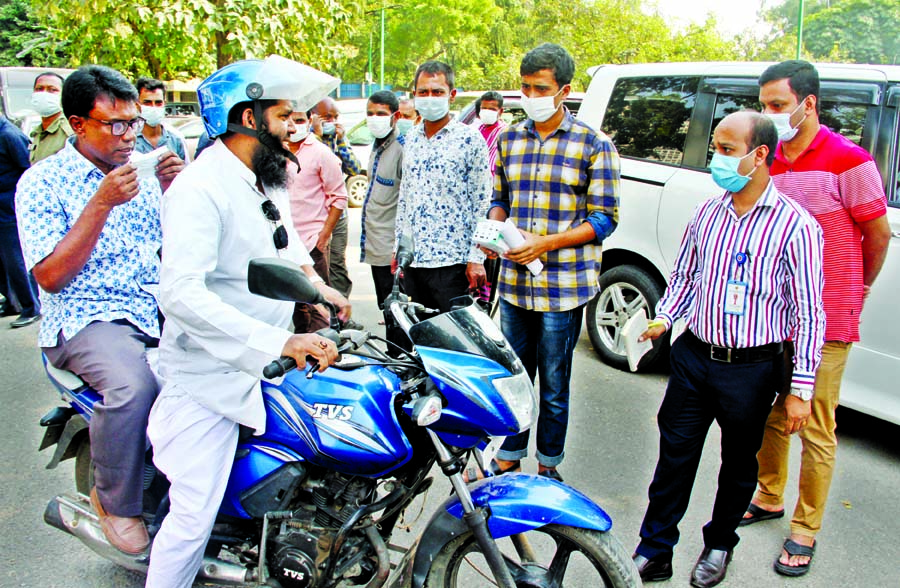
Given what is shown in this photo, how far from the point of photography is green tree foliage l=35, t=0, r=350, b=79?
11.2 metres

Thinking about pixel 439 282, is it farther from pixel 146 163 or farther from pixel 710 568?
pixel 710 568

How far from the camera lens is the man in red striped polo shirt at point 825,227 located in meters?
2.97

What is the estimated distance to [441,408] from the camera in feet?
6.91

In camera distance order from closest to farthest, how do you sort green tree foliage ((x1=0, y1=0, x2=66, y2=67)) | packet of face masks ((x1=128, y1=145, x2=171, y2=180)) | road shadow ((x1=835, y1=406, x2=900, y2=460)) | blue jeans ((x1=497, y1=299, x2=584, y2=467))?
packet of face masks ((x1=128, y1=145, x2=171, y2=180)), blue jeans ((x1=497, y1=299, x2=584, y2=467)), road shadow ((x1=835, y1=406, x2=900, y2=460)), green tree foliage ((x1=0, y1=0, x2=66, y2=67))

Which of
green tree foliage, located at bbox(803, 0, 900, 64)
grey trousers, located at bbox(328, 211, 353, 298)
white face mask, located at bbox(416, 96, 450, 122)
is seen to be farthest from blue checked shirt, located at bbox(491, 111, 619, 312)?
green tree foliage, located at bbox(803, 0, 900, 64)

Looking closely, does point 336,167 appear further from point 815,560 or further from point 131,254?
point 815,560

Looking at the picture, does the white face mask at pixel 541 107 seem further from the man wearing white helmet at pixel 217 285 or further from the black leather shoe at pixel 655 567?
the black leather shoe at pixel 655 567

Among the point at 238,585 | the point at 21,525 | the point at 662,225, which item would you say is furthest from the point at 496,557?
the point at 662,225

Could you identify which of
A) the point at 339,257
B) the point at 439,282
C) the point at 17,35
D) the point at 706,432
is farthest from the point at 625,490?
the point at 17,35

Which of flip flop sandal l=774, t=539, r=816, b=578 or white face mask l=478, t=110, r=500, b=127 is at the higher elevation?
white face mask l=478, t=110, r=500, b=127

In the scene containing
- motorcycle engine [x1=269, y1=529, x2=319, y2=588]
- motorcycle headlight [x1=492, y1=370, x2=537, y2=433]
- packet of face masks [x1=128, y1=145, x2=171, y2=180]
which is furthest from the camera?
packet of face masks [x1=128, y1=145, x2=171, y2=180]

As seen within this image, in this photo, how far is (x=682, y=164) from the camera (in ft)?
15.9

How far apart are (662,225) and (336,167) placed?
236cm

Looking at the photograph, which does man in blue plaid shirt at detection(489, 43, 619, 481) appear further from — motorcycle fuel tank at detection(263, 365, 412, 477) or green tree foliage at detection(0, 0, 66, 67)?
green tree foliage at detection(0, 0, 66, 67)
